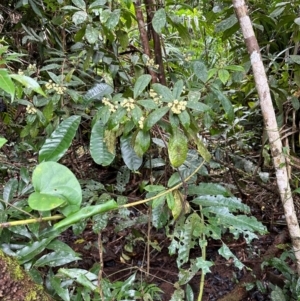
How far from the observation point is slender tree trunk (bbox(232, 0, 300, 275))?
1093 millimetres

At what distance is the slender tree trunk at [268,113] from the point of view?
1093 millimetres

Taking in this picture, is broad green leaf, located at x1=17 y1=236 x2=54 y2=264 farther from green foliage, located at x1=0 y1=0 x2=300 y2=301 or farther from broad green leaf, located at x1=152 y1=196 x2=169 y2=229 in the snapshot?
broad green leaf, located at x1=152 y1=196 x2=169 y2=229

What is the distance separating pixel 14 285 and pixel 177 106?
56 cm

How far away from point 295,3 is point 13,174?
54.5 inches

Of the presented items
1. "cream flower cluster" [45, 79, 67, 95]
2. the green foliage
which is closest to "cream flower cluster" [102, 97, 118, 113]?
the green foliage

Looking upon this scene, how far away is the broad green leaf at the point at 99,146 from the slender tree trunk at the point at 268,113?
1.59 ft

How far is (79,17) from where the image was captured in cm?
126

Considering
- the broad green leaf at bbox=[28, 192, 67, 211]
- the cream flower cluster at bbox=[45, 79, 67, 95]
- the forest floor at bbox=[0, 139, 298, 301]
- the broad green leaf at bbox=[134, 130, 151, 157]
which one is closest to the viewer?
the broad green leaf at bbox=[28, 192, 67, 211]

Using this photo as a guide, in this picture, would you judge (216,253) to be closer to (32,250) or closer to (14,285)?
(32,250)

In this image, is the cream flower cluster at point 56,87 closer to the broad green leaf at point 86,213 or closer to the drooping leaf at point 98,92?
the drooping leaf at point 98,92

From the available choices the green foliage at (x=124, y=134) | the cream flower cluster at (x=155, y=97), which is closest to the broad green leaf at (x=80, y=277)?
the green foliage at (x=124, y=134)

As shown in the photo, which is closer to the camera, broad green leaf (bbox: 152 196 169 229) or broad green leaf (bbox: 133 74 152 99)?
broad green leaf (bbox: 133 74 152 99)

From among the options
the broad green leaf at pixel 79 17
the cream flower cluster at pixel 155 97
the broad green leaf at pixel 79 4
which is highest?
the broad green leaf at pixel 79 4

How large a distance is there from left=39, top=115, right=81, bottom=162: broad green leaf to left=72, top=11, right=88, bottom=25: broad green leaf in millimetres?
391
